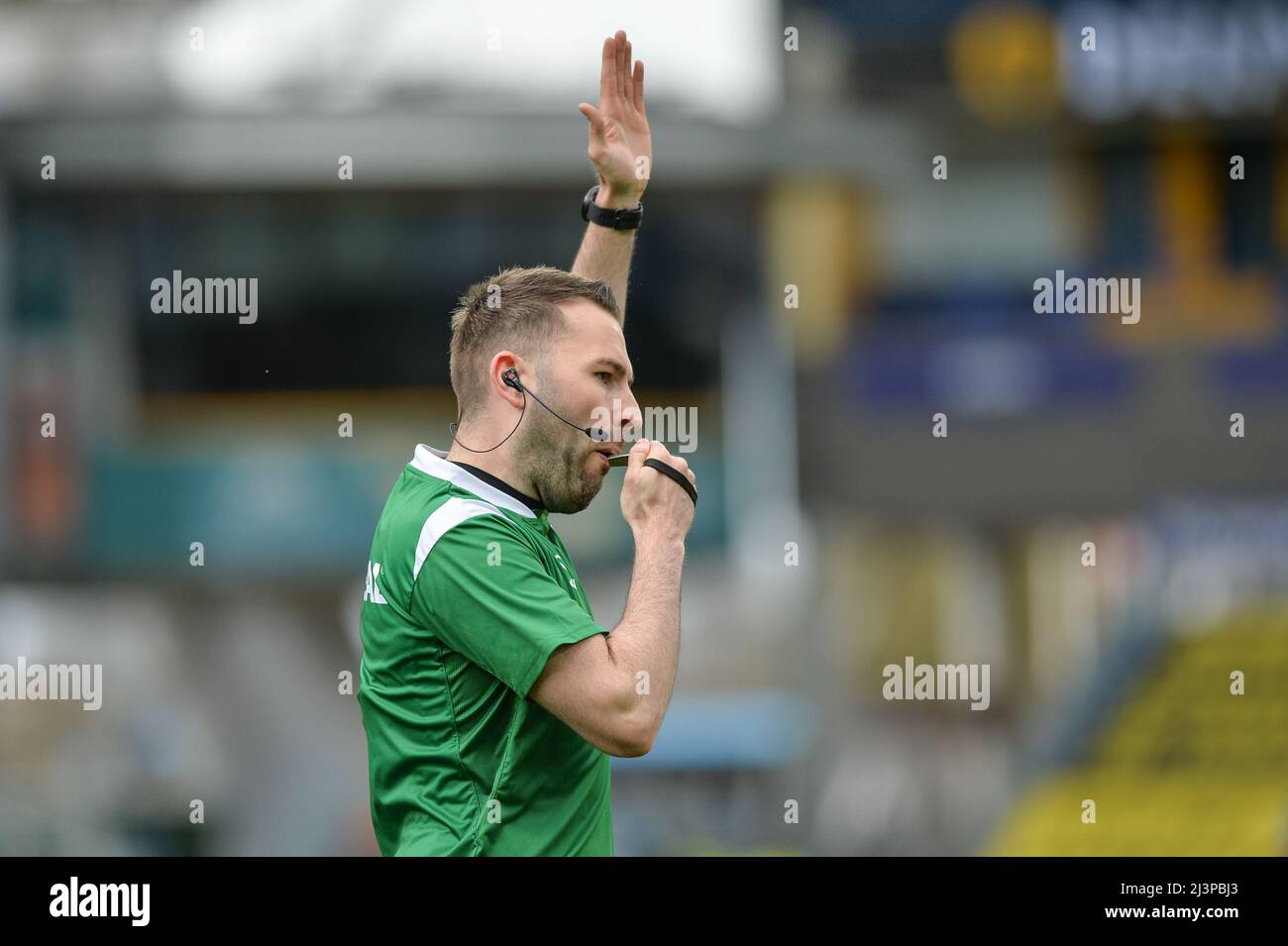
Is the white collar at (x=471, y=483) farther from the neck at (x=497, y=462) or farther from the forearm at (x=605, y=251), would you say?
the forearm at (x=605, y=251)

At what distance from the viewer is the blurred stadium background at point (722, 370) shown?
24781mm

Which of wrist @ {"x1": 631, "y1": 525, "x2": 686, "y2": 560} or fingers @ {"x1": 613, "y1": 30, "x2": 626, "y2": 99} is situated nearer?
wrist @ {"x1": 631, "y1": 525, "x2": 686, "y2": 560}

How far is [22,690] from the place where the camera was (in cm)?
2508

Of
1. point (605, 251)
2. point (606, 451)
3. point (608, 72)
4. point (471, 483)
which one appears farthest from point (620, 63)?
point (471, 483)

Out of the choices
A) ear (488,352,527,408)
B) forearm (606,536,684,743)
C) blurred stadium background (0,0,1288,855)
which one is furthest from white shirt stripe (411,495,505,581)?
blurred stadium background (0,0,1288,855)

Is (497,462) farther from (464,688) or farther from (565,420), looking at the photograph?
(464,688)

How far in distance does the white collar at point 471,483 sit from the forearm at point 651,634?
339 millimetres

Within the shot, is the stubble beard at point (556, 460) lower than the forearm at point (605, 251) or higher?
lower

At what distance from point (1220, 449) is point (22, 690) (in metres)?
16.4

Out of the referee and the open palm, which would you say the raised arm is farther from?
the referee

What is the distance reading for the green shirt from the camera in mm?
3855

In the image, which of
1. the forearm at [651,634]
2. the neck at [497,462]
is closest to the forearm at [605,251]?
the neck at [497,462]

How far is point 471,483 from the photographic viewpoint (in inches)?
159

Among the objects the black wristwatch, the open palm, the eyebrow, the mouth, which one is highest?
the open palm
